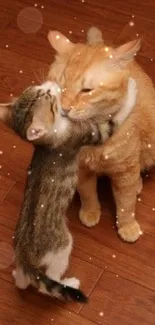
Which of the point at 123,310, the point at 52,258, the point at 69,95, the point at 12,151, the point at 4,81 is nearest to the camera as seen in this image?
the point at 69,95

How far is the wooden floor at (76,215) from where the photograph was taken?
1.44 metres

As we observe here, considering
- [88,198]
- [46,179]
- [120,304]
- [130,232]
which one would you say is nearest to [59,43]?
[46,179]

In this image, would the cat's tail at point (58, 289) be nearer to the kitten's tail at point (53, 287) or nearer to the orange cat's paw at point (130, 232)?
the kitten's tail at point (53, 287)

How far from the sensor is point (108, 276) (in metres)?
1.48

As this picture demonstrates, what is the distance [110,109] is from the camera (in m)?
1.23

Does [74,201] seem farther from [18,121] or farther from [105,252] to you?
[18,121]

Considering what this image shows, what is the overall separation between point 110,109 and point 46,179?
0.21m

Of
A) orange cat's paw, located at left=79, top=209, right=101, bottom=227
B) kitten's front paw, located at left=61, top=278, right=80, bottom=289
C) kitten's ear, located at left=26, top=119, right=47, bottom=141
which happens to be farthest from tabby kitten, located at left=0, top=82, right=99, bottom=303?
orange cat's paw, located at left=79, top=209, right=101, bottom=227

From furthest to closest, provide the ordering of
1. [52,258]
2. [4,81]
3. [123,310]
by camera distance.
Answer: [4,81] → [123,310] → [52,258]

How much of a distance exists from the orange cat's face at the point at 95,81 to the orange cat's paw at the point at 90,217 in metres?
0.39

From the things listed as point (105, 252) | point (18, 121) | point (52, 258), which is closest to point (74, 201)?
point (105, 252)

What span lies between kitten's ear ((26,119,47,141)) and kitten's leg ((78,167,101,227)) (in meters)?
0.25

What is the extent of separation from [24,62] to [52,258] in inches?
33.1

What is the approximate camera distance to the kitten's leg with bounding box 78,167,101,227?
1.42 meters
